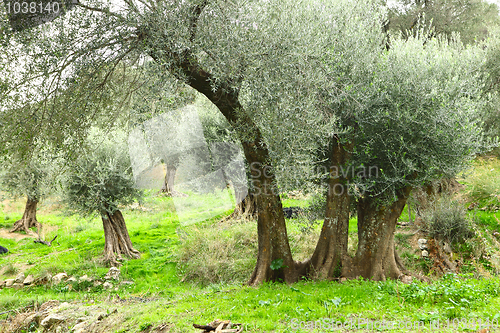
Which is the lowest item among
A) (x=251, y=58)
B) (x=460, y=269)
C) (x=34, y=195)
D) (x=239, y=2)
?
(x=460, y=269)

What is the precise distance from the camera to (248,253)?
13102 mm

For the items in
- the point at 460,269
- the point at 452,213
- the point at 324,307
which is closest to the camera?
the point at 324,307

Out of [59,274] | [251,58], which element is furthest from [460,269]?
[59,274]

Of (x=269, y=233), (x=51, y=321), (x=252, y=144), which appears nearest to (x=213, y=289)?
(x=269, y=233)

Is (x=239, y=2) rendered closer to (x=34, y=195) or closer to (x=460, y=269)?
(x=460, y=269)

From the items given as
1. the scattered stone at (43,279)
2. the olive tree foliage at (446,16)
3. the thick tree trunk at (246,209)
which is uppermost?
the olive tree foliage at (446,16)

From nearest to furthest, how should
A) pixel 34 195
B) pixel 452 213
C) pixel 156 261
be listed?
1. pixel 452 213
2. pixel 156 261
3. pixel 34 195

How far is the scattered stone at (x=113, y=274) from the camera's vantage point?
12730 mm

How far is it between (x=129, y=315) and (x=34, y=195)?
16.7m

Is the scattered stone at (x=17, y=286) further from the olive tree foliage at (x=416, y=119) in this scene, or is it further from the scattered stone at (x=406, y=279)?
the scattered stone at (x=406, y=279)

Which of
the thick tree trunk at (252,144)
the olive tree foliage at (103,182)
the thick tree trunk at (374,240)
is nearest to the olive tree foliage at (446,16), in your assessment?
the thick tree trunk at (374,240)

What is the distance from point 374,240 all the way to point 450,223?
487cm

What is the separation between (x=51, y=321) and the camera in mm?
8281

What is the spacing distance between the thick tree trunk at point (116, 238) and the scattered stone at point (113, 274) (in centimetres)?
141
